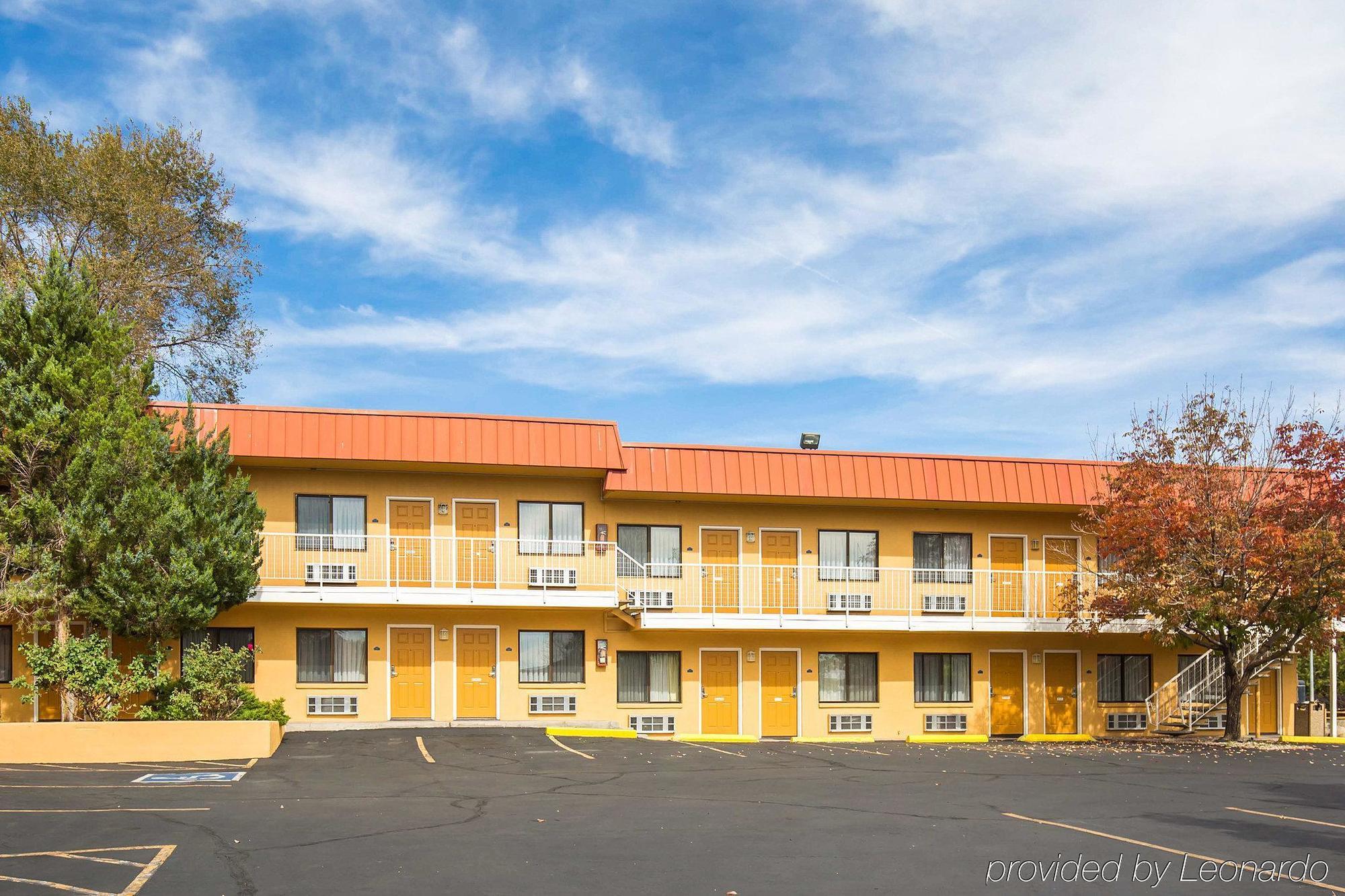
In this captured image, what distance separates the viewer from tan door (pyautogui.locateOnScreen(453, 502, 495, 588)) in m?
24.8

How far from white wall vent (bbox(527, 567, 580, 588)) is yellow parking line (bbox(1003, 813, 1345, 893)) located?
12857mm

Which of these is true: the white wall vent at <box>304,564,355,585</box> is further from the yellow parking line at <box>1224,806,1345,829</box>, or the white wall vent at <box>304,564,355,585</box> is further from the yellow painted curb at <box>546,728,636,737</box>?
the yellow parking line at <box>1224,806,1345,829</box>

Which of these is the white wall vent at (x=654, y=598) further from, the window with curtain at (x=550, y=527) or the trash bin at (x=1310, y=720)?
the trash bin at (x=1310, y=720)

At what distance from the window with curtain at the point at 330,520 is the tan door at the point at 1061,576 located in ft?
50.1

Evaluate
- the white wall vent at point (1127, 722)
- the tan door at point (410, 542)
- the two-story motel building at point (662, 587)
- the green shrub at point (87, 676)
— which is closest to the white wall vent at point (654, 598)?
the two-story motel building at point (662, 587)

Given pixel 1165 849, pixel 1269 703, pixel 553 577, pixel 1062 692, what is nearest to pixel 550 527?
pixel 553 577

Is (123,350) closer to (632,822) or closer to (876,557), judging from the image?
(632,822)

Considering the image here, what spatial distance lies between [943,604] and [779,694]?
436cm

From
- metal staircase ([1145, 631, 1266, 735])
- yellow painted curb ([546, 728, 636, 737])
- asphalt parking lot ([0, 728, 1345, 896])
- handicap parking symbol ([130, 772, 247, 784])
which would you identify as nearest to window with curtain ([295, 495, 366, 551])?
asphalt parking lot ([0, 728, 1345, 896])

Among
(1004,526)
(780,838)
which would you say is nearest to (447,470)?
(1004,526)

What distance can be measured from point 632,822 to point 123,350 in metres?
13.5

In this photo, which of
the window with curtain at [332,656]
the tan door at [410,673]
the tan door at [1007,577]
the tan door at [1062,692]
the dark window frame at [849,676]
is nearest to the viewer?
the window with curtain at [332,656]

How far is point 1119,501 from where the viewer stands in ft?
80.6

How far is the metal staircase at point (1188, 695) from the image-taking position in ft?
90.5
